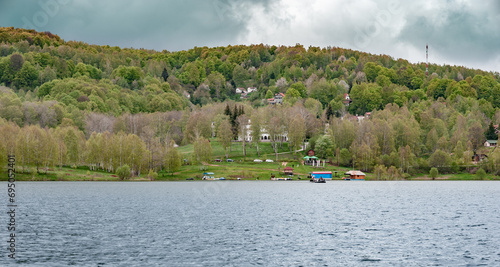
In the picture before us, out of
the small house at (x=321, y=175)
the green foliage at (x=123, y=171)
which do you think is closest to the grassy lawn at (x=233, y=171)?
the green foliage at (x=123, y=171)

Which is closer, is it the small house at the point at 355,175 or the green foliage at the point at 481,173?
the small house at the point at 355,175

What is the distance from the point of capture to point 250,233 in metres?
60.6

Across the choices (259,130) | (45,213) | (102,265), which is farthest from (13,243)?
(259,130)

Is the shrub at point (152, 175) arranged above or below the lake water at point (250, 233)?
above

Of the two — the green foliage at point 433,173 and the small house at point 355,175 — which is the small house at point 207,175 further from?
the green foliage at point 433,173

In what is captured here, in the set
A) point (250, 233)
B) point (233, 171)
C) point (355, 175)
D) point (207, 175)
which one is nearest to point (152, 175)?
point (207, 175)

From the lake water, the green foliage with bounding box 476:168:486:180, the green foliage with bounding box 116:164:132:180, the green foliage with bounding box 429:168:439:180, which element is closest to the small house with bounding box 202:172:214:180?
the green foliage with bounding box 116:164:132:180

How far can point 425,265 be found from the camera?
44.8 meters

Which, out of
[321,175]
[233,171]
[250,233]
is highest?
[233,171]

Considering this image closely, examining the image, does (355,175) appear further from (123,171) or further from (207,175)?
(123,171)

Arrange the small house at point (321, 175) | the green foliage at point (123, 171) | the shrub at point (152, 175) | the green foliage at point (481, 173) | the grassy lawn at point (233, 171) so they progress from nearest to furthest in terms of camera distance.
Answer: the grassy lawn at point (233, 171)
the green foliage at point (123, 171)
the shrub at point (152, 175)
the small house at point (321, 175)
the green foliage at point (481, 173)

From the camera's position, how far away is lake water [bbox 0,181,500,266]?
1833 inches

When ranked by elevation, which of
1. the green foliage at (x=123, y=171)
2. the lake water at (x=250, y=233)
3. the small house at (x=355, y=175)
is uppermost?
the green foliage at (x=123, y=171)

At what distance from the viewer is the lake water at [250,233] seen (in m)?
46.6
